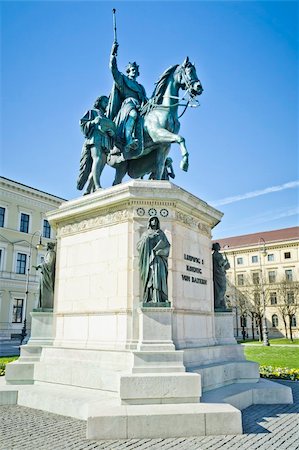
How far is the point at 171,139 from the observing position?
36.1 feet

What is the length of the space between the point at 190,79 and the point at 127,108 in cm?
208

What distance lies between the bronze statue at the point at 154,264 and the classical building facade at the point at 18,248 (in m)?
38.3

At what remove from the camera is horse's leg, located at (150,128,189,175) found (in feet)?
34.8

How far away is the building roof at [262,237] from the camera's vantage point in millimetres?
77206

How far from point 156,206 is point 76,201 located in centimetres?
264

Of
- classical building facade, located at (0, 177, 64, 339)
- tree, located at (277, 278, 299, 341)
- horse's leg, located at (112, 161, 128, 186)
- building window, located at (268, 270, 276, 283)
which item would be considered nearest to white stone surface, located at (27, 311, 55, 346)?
horse's leg, located at (112, 161, 128, 186)

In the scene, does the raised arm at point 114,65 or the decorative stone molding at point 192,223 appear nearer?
the decorative stone molding at point 192,223

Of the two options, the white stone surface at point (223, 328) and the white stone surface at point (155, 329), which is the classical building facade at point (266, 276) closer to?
the white stone surface at point (223, 328)

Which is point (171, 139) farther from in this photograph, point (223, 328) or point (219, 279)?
point (223, 328)

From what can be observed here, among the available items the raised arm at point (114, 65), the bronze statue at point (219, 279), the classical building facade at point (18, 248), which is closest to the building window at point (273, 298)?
the classical building facade at point (18, 248)

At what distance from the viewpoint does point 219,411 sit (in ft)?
23.2

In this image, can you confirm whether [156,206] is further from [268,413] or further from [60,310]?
[268,413]

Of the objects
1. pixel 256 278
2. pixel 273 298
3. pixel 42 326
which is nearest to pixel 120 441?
pixel 42 326

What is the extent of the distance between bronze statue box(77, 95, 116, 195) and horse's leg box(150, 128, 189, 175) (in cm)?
136
